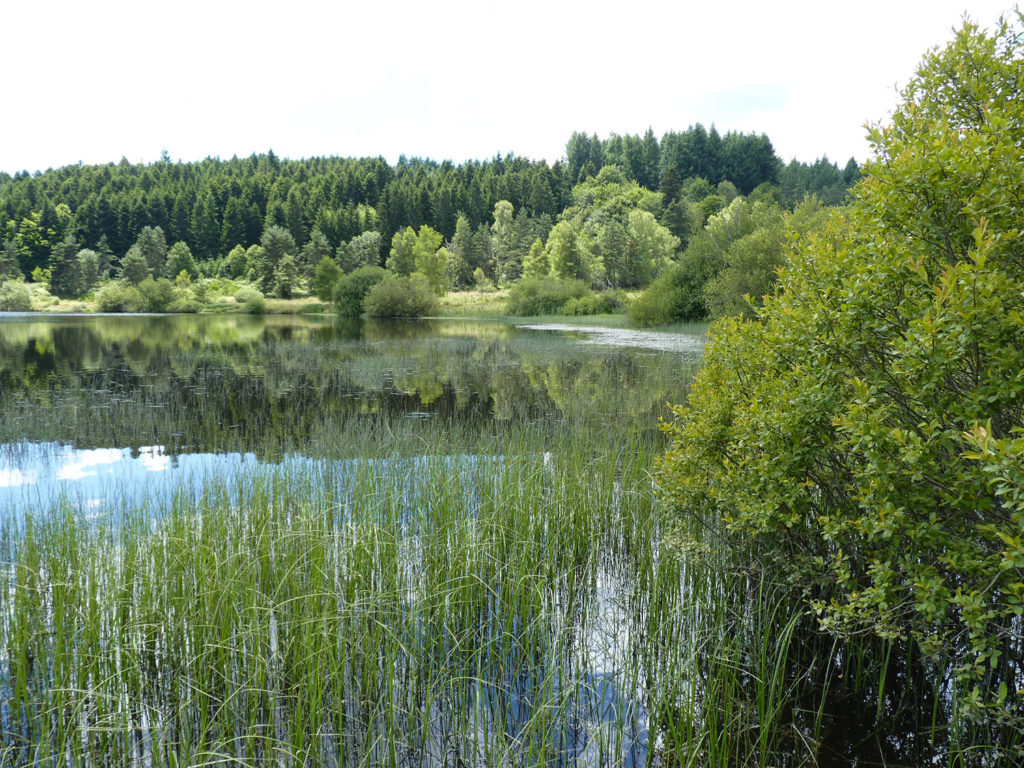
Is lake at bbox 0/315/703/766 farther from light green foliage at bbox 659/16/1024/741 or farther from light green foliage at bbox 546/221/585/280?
light green foliage at bbox 546/221/585/280

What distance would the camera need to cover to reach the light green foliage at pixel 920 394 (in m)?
2.44

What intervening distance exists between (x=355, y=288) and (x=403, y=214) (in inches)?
1854

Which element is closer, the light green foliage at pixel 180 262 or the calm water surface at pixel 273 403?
the calm water surface at pixel 273 403

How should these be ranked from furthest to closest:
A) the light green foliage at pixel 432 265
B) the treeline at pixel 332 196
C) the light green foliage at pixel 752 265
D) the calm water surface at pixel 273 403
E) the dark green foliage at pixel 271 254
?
the treeline at pixel 332 196
the dark green foliage at pixel 271 254
the light green foliage at pixel 432 265
the light green foliage at pixel 752 265
the calm water surface at pixel 273 403

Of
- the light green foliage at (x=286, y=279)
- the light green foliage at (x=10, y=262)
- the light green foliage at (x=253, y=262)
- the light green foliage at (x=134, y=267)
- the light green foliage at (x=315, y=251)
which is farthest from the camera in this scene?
the light green foliage at (x=315, y=251)

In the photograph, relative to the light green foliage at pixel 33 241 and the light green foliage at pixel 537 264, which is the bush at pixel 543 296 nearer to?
the light green foliage at pixel 537 264

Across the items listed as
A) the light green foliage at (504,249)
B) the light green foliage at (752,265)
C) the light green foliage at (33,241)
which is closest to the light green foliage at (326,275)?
the light green foliage at (504,249)

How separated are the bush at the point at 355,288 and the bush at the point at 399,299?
6.25 ft

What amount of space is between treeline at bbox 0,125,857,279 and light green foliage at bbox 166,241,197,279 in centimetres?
944

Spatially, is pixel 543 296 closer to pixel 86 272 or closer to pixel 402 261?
pixel 402 261

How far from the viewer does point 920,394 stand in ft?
8.41

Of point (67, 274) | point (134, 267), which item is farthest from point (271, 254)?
point (67, 274)

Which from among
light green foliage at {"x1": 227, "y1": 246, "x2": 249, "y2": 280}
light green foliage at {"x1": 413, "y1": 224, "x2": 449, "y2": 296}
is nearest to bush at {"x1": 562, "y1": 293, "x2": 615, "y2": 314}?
light green foliage at {"x1": 413, "y1": 224, "x2": 449, "y2": 296}

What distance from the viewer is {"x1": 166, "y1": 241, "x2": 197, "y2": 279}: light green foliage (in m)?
86.6
